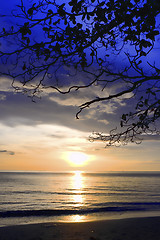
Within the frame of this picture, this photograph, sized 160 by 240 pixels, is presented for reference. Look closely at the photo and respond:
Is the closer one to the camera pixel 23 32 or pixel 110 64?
pixel 23 32

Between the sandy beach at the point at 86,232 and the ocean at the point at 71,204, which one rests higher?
the sandy beach at the point at 86,232

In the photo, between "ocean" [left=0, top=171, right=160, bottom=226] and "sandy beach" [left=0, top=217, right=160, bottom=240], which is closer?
"sandy beach" [left=0, top=217, right=160, bottom=240]

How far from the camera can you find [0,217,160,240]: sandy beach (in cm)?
874

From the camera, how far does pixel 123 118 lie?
6.32 metres

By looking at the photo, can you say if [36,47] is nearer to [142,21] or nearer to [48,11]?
[48,11]

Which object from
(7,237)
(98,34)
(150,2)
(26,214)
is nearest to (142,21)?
(150,2)

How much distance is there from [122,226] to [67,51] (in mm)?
7692

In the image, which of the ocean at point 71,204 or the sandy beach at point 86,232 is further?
the ocean at point 71,204

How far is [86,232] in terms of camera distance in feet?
31.5

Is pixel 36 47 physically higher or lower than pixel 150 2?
lower

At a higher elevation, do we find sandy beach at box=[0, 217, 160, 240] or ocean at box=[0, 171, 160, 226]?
sandy beach at box=[0, 217, 160, 240]

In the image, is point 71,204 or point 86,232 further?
point 71,204

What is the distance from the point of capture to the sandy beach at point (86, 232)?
8742mm

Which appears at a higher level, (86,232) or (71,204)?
(86,232)
